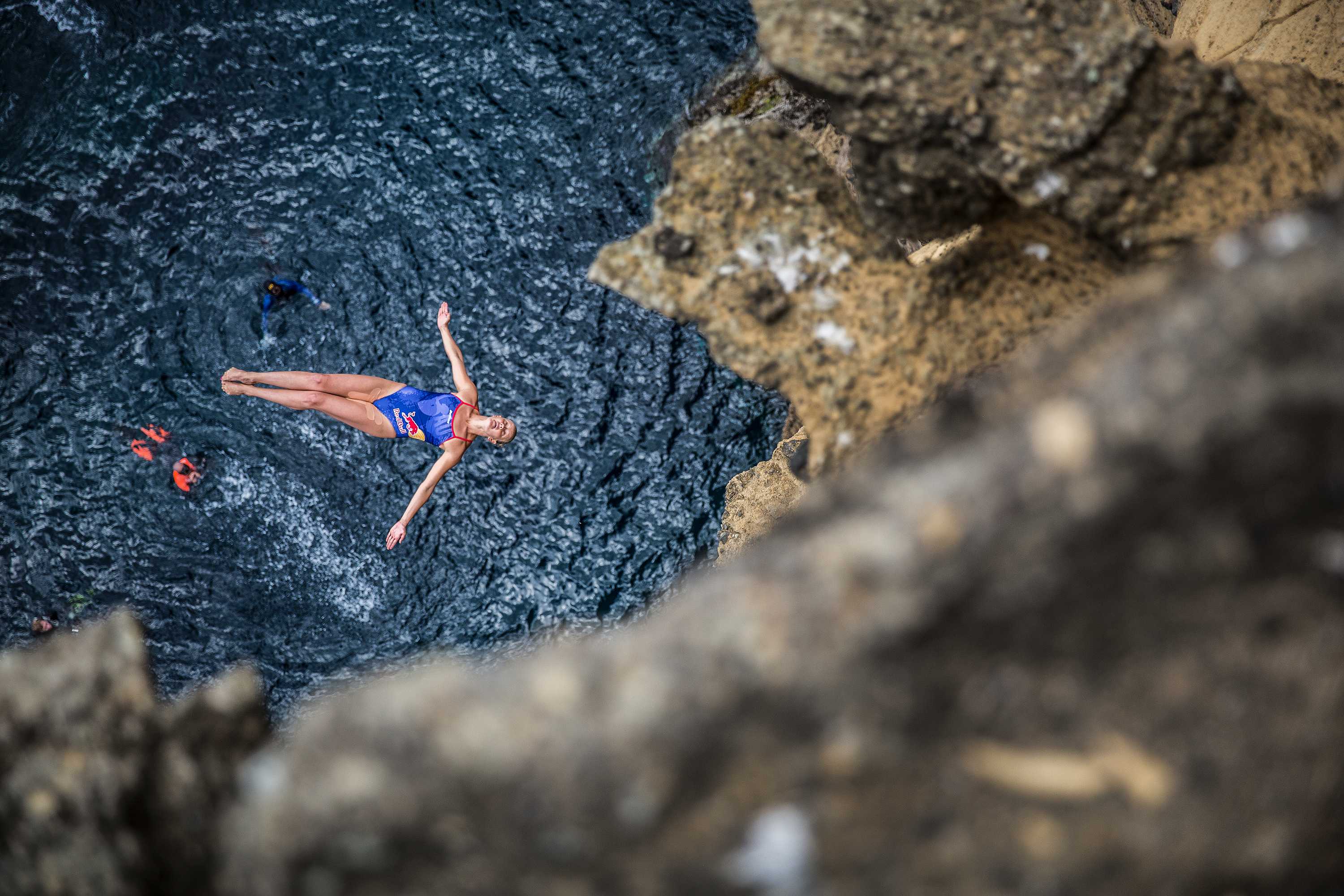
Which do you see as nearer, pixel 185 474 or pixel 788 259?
pixel 788 259

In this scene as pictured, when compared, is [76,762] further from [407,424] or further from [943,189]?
[407,424]

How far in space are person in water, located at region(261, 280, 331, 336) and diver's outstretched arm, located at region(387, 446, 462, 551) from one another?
1541 mm

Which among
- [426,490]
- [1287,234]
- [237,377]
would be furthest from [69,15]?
[1287,234]

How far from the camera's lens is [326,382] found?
206 inches

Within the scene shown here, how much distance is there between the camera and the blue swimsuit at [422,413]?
5.17 meters

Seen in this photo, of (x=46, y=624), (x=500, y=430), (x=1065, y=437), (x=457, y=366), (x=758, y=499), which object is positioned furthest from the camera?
(x=46, y=624)

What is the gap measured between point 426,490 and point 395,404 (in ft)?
2.14

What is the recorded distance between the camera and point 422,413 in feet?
17.1

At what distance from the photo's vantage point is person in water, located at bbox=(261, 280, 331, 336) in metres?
5.61

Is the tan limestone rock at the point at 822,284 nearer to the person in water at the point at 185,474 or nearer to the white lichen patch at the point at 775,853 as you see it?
the white lichen patch at the point at 775,853

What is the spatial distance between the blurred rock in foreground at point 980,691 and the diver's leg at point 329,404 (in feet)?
13.4

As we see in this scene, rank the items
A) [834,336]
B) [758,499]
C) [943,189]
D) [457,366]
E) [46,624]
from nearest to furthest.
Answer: [943,189] → [834,336] → [457,366] → [758,499] → [46,624]

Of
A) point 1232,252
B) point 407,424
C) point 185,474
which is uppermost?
point 1232,252

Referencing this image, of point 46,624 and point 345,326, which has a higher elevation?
point 345,326
